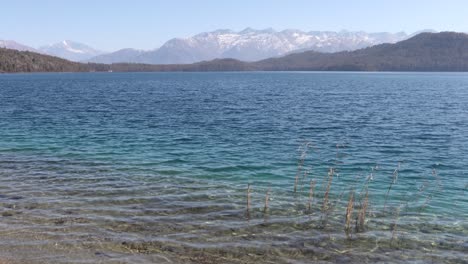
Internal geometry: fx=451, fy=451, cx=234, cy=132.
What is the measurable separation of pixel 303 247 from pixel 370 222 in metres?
4.38

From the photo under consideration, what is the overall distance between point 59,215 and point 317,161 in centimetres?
1921

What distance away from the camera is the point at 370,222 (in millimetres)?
19578

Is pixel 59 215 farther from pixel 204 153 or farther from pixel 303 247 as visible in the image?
pixel 204 153

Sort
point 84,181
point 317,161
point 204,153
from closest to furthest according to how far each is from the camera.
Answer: point 84,181, point 317,161, point 204,153

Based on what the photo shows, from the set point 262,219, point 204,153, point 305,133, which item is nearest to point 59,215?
point 262,219

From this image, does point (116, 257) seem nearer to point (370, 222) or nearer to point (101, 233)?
point (101, 233)

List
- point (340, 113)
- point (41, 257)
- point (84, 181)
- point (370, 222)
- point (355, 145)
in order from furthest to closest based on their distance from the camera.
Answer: point (340, 113)
point (355, 145)
point (84, 181)
point (370, 222)
point (41, 257)

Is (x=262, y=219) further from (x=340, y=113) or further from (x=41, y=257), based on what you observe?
(x=340, y=113)

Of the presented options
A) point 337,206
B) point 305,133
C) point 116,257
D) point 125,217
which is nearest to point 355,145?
point 305,133

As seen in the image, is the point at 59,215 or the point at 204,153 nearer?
the point at 59,215

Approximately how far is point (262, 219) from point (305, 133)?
28656 mm

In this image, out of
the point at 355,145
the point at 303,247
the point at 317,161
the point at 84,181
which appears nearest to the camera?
the point at 303,247

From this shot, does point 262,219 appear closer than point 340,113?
Yes

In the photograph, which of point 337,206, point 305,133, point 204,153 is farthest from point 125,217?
point 305,133
